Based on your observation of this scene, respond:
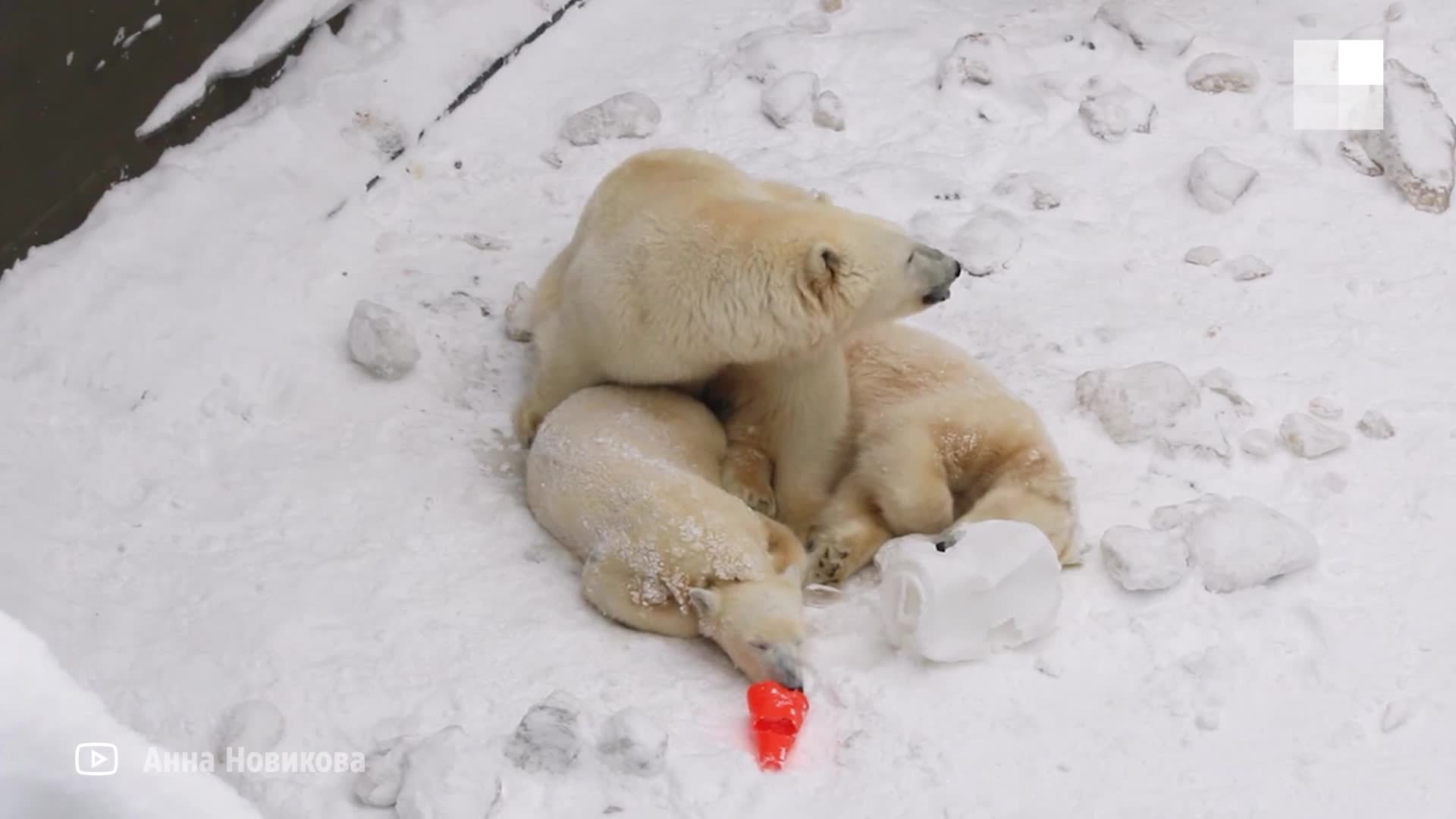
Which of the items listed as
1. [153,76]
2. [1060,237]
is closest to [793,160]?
[1060,237]

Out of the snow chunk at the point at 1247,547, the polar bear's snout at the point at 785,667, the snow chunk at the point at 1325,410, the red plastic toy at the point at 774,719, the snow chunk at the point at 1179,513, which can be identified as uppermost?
the red plastic toy at the point at 774,719

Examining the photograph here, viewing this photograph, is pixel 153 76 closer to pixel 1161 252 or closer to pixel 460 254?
pixel 460 254

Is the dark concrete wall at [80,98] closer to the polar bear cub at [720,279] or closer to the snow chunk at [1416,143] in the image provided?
the polar bear cub at [720,279]

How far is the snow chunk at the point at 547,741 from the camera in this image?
310cm

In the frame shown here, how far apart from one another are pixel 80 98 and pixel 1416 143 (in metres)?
4.61

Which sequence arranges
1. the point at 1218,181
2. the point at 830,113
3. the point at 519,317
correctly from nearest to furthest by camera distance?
the point at 519,317
the point at 1218,181
the point at 830,113

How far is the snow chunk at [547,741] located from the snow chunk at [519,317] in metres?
1.78

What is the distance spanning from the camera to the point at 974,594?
11.4 ft

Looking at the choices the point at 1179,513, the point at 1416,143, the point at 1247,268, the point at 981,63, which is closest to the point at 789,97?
the point at 981,63

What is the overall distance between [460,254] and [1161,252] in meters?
2.43

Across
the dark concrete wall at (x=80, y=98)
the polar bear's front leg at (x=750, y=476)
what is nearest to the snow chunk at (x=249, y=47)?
the dark concrete wall at (x=80, y=98)

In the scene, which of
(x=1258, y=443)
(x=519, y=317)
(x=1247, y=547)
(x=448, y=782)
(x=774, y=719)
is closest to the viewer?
(x=448, y=782)

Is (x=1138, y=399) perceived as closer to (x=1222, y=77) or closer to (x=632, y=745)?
(x=632, y=745)

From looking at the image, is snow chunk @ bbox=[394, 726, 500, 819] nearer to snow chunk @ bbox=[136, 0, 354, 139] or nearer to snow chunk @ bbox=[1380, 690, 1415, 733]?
snow chunk @ bbox=[1380, 690, 1415, 733]
